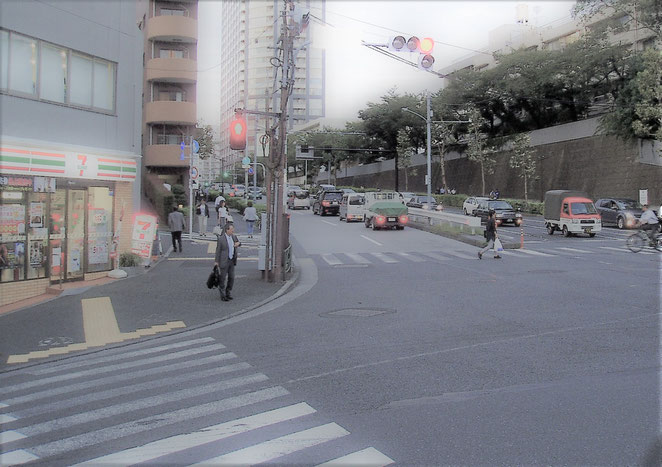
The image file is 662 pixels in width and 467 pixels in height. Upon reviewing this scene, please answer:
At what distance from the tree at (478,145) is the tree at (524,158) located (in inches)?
164

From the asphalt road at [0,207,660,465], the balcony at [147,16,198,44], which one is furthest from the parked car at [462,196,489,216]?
the asphalt road at [0,207,660,465]

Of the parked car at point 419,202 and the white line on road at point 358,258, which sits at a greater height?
the parked car at point 419,202

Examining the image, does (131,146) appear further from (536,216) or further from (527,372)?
(536,216)

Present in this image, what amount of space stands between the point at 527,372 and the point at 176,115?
3647cm

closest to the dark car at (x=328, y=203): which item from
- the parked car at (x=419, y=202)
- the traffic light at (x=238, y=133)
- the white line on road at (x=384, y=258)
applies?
the parked car at (x=419, y=202)

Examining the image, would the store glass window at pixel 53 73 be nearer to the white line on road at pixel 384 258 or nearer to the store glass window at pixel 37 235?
the store glass window at pixel 37 235

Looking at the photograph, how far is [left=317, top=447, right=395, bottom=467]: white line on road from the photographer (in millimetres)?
4719

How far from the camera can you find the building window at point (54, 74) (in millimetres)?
13609

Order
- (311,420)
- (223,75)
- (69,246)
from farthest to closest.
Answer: (223,75) → (69,246) → (311,420)

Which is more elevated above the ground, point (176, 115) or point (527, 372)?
point (176, 115)

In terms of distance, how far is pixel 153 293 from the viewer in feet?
47.4

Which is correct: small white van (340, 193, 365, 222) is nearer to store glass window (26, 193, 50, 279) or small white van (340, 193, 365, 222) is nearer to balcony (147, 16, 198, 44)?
balcony (147, 16, 198, 44)

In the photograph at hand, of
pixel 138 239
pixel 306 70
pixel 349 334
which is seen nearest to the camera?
pixel 349 334

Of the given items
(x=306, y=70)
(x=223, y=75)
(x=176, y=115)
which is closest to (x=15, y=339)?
(x=176, y=115)
